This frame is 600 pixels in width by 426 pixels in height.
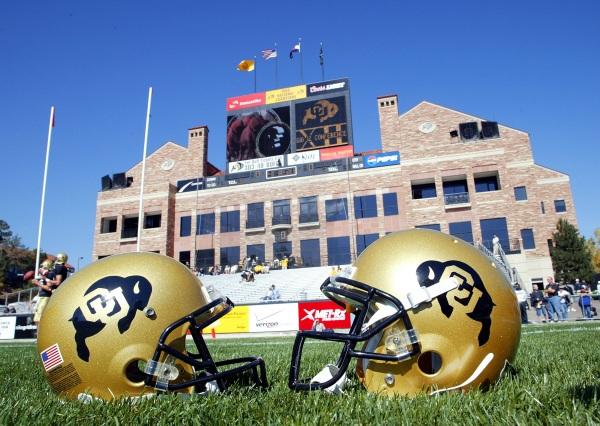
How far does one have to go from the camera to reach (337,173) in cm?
3634

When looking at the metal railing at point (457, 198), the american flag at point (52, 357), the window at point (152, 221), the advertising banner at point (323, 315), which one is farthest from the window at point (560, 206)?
the american flag at point (52, 357)

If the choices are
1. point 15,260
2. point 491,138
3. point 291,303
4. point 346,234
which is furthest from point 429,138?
point 15,260

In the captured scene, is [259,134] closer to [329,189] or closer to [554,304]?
[329,189]

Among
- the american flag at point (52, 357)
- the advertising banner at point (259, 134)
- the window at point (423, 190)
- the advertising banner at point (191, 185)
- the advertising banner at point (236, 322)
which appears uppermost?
the advertising banner at point (259, 134)

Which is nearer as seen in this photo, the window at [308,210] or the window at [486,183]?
the window at [486,183]

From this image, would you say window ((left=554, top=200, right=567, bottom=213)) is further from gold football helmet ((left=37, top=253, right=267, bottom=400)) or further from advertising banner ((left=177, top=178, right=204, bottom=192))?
gold football helmet ((left=37, top=253, right=267, bottom=400))

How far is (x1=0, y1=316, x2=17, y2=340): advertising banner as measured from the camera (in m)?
18.8

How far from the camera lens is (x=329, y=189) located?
36438 millimetres

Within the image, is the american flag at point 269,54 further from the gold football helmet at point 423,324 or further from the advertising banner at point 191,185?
the gold football helmet at point 423,324

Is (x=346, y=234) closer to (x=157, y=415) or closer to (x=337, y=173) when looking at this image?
(x=337, y=173)

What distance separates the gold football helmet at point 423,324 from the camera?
254 centimetres

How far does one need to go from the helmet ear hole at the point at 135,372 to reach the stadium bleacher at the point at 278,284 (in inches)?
997

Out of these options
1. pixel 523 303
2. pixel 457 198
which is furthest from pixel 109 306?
pixel 457 198

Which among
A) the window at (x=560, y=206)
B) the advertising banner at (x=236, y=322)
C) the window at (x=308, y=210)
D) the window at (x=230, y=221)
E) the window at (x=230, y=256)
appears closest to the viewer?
the advertising banner at (x=236, y=322)
